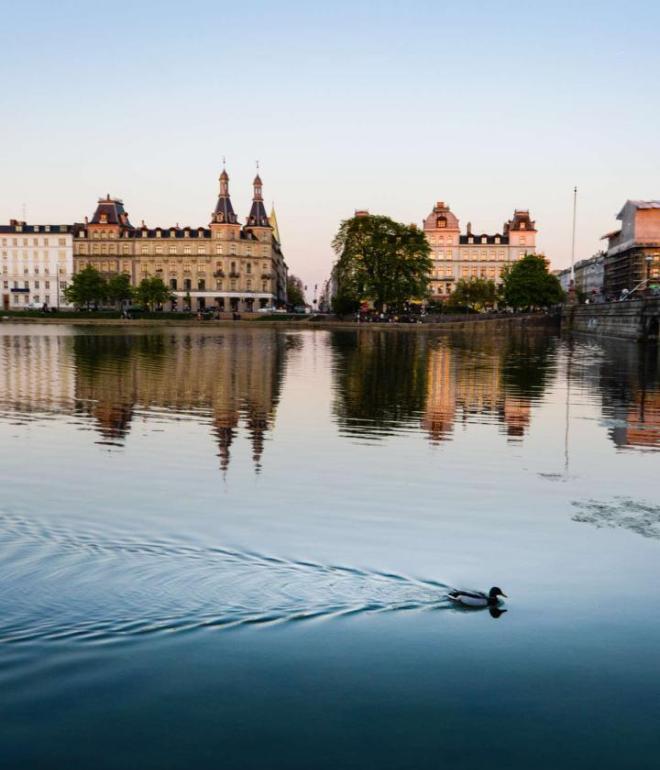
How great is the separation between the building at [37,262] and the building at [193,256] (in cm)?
278

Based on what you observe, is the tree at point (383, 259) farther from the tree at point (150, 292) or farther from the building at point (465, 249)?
the building at point (465, 249)

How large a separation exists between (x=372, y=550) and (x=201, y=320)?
122080 millimetres

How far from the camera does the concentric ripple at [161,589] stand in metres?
8.52

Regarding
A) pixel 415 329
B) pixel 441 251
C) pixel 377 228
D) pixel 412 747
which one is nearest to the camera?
pixel 412 747

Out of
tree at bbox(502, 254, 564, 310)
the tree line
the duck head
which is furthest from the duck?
tree at bbox(502, 254, 564, 310)

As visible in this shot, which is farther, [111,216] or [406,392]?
[111,216]

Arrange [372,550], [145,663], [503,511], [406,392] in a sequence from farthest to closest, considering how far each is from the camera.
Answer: [406,392] → [503,511] → [372,550] → [145,663]

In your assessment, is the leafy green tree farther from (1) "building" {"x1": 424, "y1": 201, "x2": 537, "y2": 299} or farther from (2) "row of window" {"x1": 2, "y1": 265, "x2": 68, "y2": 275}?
(2) "row of window" {"x1": 2, "y1": 265, "x2": 68, "y2": 275}

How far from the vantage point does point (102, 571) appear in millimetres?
9953

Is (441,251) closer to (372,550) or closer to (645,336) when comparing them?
(645,336)

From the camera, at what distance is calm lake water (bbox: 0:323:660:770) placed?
22.0ft

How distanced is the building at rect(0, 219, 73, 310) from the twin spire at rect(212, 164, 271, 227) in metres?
31.4

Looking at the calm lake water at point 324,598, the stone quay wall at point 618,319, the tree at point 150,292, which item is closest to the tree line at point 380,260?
the stone quay wall at point 618,319

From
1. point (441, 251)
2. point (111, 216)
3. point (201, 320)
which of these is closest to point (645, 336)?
point (201, 320)
